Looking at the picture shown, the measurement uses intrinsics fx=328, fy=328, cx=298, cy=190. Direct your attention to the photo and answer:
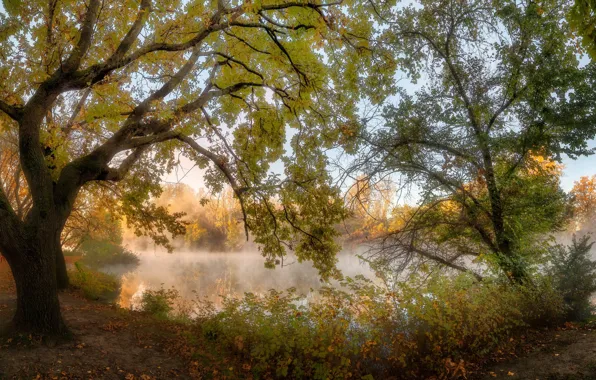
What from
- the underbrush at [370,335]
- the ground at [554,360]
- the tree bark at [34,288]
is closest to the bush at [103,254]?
the tree bark at [34,288]

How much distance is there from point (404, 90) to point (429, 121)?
111 centimetres

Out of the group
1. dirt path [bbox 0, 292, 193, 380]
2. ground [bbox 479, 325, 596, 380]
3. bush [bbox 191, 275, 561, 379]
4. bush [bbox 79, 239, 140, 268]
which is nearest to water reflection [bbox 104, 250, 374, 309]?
bush [bbox 79, 239, 140, 268]

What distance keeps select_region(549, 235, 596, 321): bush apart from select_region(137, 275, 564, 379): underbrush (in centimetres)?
288

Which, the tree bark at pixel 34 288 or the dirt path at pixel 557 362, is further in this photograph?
the tree bark at pixel 34 288

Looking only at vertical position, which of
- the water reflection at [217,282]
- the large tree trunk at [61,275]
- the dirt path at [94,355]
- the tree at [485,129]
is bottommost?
the water reflection at [217,282]

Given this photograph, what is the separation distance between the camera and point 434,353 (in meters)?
6.14

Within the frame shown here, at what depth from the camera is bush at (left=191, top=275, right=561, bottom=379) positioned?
5668 millimetres

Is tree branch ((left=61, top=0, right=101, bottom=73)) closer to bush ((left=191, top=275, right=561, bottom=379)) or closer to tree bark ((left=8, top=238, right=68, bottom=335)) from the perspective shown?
tree bark ((left=8, top=238, right=68, bottom=335))

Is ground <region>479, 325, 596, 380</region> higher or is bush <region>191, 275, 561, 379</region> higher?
bush <region>191, 275, 561, 379</region>

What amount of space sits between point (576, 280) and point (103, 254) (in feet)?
95.3

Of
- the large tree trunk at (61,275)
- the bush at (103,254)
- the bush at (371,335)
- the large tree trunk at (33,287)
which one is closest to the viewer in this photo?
the bush at (371,335)

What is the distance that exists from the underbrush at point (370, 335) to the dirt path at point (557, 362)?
0.49 metres

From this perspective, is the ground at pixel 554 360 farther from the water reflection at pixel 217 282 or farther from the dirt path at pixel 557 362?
the water reflection at pixel 217 282

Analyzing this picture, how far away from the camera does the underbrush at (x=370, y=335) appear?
568 cm
